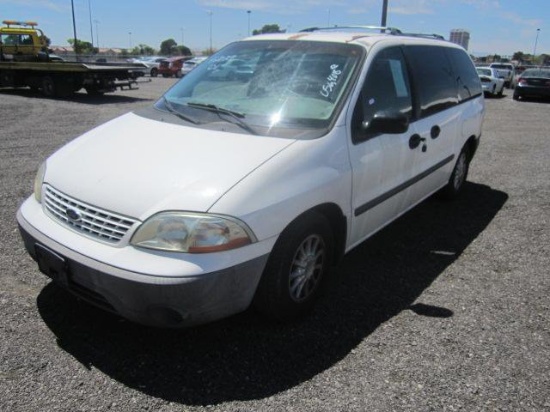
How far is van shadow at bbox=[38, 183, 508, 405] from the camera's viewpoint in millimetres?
2602

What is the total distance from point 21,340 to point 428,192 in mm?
3703

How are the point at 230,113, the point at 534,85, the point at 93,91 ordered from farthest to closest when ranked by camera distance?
the point at 534,85 < the point at 93,91 < the point at 230,113

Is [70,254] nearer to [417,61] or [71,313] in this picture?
[71,313]

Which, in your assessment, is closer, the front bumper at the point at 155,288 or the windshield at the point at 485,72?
the front bumper at the point at 155,288

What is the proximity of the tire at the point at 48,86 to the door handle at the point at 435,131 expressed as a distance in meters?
14.9

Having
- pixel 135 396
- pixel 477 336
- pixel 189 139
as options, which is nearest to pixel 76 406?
pixel 135 396

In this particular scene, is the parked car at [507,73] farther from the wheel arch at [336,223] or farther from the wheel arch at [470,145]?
the wheel arch at [336,223]

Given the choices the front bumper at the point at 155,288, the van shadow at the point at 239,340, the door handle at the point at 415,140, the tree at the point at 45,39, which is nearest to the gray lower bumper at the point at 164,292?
the front bumper at the point at 155,288

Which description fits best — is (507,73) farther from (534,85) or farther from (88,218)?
(88,218)

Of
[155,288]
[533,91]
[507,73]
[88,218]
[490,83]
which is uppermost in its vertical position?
[507,73]

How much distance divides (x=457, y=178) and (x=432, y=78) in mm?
1745

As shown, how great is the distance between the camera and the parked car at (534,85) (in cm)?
1997

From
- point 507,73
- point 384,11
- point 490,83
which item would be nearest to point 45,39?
point 384,11

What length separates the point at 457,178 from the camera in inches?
228
